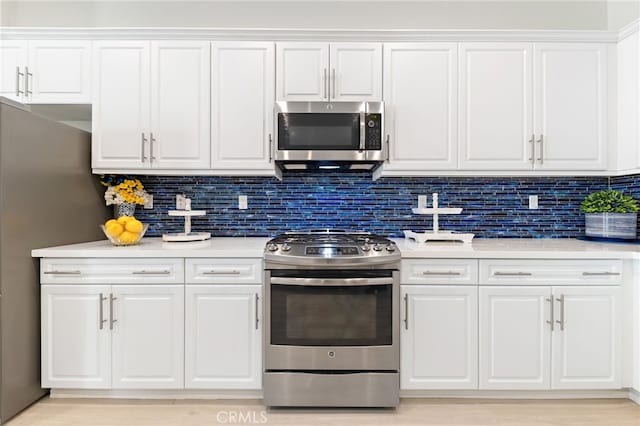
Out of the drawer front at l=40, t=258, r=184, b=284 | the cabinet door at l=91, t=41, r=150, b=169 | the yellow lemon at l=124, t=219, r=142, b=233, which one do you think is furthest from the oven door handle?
the cabinet door at l=91, t=41, r=150, b=169

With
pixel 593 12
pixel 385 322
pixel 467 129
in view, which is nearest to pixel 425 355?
pixel 385 322

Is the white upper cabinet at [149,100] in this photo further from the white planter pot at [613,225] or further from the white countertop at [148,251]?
the white planter pot at [613,225]

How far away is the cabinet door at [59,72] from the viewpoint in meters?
2.34

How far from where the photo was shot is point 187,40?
7.65 ft

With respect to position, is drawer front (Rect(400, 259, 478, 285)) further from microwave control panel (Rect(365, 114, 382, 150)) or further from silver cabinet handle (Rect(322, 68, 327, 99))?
silver cabinet handle (Rect(322, 68, 327, 99))

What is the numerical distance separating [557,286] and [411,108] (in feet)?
4.48

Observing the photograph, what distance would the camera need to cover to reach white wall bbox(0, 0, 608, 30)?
2744 mm

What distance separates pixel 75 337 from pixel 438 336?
205 centimetres

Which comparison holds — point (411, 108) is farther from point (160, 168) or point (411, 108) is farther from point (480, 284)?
point (160, 168)

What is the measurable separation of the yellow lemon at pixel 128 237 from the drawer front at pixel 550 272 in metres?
2.08

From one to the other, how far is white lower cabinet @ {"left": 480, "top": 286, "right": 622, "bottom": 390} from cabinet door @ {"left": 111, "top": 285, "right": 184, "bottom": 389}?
67.9 inches

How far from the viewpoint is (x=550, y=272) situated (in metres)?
2.02

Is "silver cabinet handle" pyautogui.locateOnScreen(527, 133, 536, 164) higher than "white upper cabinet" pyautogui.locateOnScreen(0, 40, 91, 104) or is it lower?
lower

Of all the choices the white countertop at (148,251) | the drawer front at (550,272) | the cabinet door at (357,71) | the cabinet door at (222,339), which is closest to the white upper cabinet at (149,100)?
the white countertop at (148,251)
